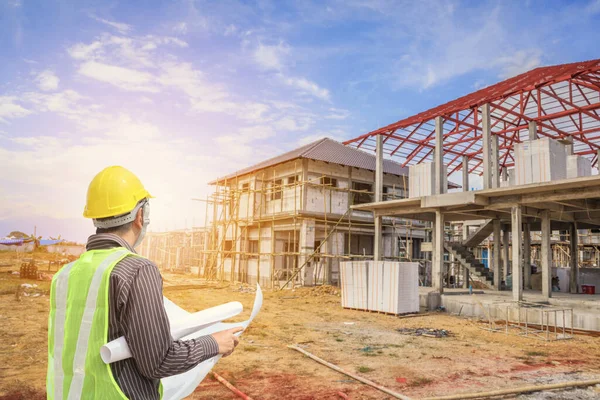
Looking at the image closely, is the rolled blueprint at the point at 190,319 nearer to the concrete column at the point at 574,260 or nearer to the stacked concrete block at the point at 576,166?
the stacked concrete block at the point at 576,166

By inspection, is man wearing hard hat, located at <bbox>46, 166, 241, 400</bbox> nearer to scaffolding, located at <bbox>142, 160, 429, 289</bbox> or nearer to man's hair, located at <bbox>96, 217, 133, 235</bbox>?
man's hair, located at <bbox>96, 217, 133, 235</bbox>

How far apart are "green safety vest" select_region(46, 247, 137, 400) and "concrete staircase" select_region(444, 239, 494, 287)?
2075cm

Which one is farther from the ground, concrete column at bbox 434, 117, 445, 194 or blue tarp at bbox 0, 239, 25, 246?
concrete column at bbox 434, 117, 445, 194

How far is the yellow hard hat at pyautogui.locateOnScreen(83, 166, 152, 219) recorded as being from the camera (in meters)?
1.97

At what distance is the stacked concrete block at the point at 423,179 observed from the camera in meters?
16.8

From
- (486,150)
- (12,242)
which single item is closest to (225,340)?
(486,150)

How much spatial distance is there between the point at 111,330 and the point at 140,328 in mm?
128

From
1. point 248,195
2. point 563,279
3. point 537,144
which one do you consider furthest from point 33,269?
point 563,279

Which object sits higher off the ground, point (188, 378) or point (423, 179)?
point (423, 179)

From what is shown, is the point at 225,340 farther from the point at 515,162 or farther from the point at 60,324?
the point at 515,162

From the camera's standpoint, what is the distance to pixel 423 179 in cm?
1711

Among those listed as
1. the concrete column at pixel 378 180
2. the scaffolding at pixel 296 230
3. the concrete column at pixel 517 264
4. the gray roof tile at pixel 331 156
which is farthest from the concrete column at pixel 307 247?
the concrete column at pixel 517 264

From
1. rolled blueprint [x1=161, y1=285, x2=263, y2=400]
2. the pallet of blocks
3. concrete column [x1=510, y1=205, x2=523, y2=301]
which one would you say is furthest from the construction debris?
rolled blueprint [x1=161, y1=285, x2=263, y2=400]

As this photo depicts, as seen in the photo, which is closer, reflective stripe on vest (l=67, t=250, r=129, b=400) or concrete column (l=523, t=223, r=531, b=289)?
reflective stripe on vest (l=67, t=250, r=129, b=400)
